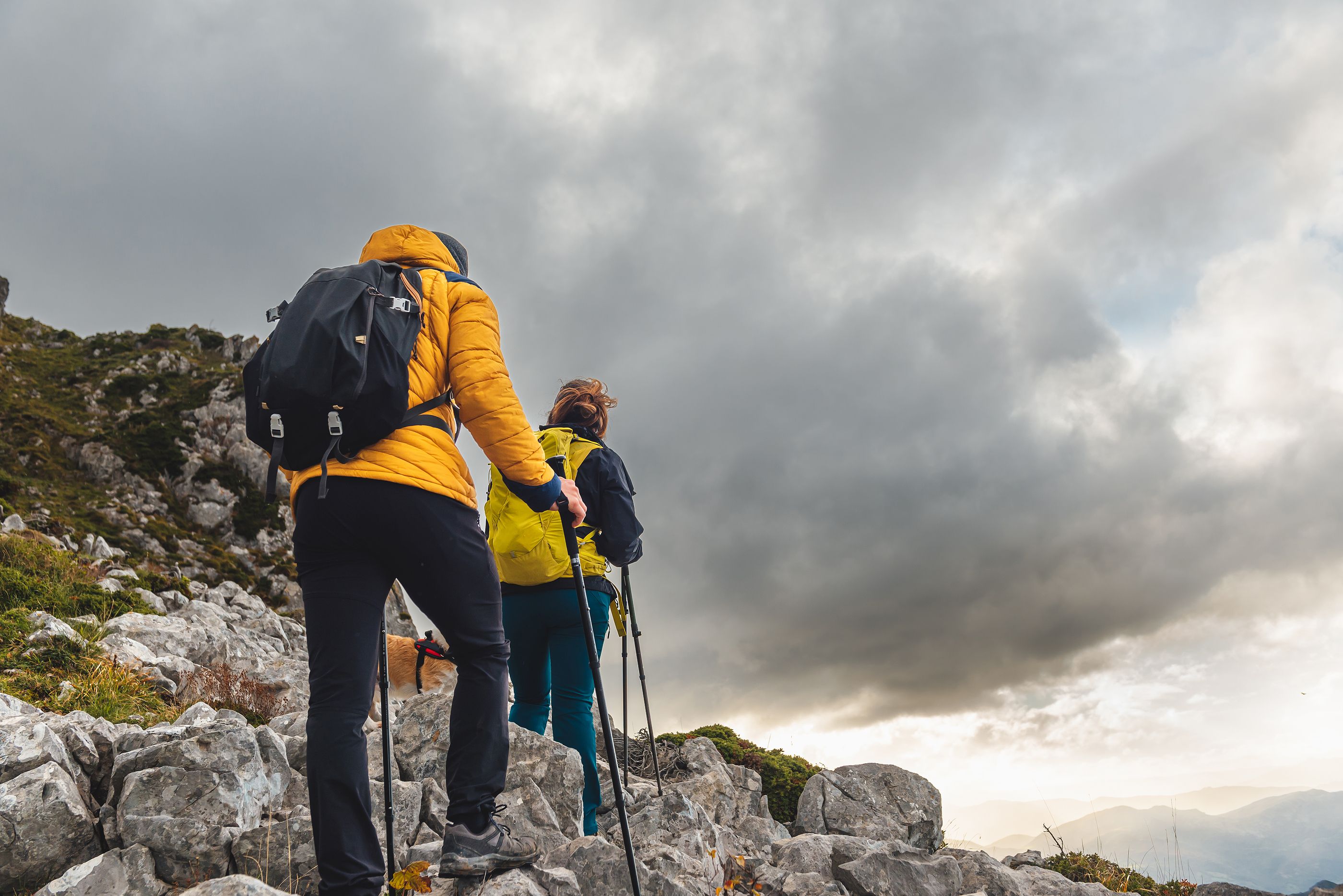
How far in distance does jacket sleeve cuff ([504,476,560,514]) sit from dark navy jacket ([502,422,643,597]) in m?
1.90

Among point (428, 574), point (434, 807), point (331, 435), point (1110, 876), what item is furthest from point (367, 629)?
point (1110, 876)

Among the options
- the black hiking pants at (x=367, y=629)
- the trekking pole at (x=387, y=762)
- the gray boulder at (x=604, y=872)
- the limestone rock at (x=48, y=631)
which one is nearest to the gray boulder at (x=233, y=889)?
the black hiking pants at (x=367, y=629)

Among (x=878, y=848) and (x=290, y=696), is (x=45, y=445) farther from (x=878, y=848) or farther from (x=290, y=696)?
(x=878, y=848)

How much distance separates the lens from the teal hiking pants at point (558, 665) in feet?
17.5

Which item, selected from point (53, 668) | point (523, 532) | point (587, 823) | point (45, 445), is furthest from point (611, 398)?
point (45, 445)

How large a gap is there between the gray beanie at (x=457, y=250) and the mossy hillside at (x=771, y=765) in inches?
464

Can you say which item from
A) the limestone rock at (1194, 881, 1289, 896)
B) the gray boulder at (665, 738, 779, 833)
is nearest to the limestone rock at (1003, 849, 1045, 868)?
the limestone rock at (1194, 881, 1289, 896)

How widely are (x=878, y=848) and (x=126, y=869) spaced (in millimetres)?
5456

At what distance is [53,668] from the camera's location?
27.1 feet

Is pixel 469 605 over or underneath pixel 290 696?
underneath

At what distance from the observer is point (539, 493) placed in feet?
12.0

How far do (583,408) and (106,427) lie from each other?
131 ft

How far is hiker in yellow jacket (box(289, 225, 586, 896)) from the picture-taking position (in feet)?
9.87

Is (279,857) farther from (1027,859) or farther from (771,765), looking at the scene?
(771,765)
